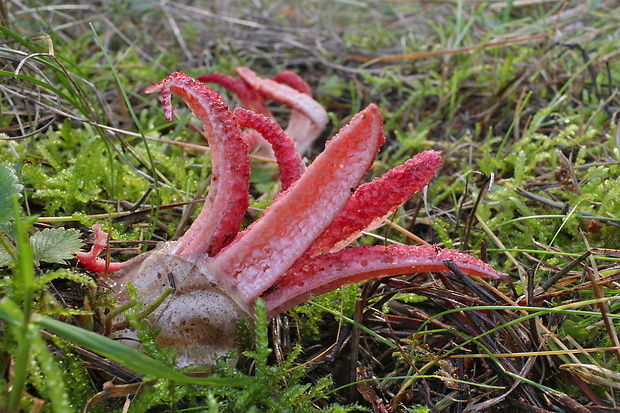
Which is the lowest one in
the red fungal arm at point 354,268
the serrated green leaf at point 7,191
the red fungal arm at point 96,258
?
the red fungal arm at point 354,268

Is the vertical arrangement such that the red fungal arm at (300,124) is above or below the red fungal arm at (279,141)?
below

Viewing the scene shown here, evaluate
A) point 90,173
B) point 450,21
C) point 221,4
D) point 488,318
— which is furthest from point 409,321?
point 221,4

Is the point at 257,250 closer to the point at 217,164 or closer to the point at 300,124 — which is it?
the point at 217,164

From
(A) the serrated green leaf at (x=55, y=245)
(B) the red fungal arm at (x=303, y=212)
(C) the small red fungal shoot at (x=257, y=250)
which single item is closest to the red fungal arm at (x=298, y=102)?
(C) the small red fungal shoot at (x=257, y=250)

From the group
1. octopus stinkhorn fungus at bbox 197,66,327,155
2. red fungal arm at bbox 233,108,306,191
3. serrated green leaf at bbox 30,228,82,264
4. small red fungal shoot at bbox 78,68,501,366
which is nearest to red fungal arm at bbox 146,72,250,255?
small red fungal shoot at bbox 78,68,501,366

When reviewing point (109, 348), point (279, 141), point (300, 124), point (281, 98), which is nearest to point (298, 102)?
point (281, 98)

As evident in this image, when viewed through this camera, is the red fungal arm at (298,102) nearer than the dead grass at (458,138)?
No

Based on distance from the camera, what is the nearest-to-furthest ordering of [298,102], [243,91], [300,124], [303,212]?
[303,212]
[298,102]
[243,91]
[300,124]

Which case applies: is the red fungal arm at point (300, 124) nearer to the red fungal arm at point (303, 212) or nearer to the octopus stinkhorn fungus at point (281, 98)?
the octopus stinkhorn fungus at point (281, 98)
